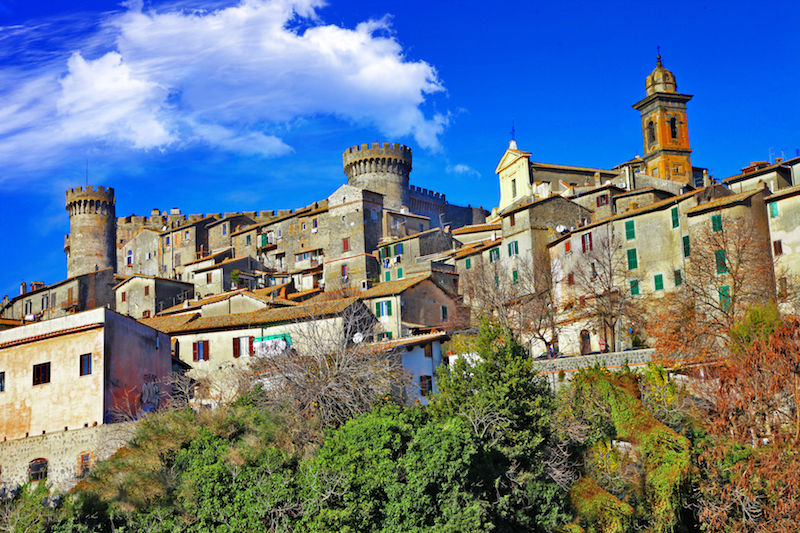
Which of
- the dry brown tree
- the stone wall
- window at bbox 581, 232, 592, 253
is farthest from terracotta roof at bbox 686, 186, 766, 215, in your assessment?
the stone wall

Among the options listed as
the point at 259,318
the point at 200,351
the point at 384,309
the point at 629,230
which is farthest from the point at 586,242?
the point at 200,351

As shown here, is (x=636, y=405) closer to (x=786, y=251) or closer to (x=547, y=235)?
(x=786, y=251)

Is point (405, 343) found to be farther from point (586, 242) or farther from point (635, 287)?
point (586, 242)

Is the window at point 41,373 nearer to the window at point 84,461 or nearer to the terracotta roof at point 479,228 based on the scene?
the window at point 84,461

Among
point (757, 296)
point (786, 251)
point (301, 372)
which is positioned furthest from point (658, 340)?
point (301, 372)

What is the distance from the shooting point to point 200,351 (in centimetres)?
4138

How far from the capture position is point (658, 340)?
38.5 metres

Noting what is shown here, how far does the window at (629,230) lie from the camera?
44.5 m

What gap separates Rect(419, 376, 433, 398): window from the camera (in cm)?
3482

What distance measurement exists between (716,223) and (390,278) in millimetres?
25231

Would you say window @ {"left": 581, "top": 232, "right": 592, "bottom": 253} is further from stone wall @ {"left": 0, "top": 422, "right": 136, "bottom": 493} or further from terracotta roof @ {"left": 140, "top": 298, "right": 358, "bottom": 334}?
stone wall @ {"left": 0, "top": 422, "right": 136, "bottom": 493}

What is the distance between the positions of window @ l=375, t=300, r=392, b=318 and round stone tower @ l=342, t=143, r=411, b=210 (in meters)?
33.5

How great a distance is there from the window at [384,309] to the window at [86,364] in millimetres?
18481

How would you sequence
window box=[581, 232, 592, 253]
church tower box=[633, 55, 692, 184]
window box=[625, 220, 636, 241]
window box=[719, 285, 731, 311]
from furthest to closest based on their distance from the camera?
church tower box=[633, 55, 692, 184] < window box=[581, 232, 592, 253] < window box=[625, 220, 636, 241] < window box=[719, 285, 731, 311]
